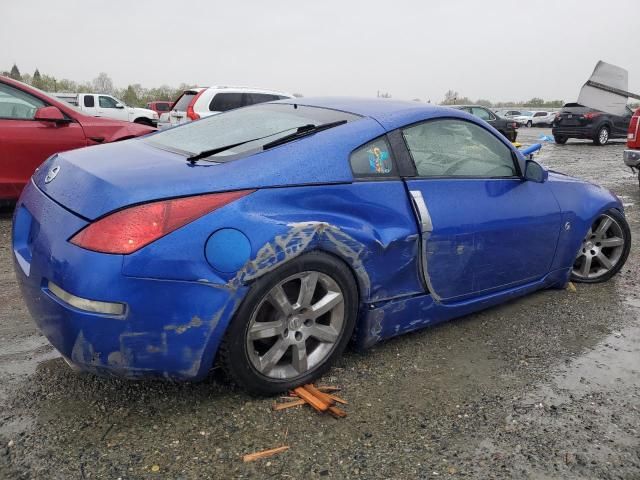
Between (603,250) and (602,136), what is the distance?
57.2 ft

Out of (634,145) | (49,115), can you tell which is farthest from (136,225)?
(634,145)

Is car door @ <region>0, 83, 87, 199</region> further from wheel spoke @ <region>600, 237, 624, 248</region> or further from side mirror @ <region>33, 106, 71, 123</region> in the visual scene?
wheel spoke @ <region>600, 237, 624, 248</region>

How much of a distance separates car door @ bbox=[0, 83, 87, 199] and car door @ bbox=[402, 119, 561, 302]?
4.28 m

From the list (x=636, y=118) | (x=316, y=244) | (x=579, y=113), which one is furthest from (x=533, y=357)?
(x=579, y=113)

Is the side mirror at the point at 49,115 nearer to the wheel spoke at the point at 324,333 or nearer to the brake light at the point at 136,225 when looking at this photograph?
the brake light at the point at 136,225

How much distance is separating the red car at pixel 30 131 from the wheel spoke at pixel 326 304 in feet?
12.1

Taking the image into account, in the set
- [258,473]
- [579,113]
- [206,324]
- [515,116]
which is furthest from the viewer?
[515,116]

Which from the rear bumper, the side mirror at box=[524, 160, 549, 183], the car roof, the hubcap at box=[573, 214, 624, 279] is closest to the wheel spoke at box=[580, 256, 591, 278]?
the hubcap at box=[573, 214, 624, 279]

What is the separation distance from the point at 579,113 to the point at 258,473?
2022 cm

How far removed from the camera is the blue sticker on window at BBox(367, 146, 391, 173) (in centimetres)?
275

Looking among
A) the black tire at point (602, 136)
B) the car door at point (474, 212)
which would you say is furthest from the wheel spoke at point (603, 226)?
the black tire at point (602, 136)

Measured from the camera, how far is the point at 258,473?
203 cm

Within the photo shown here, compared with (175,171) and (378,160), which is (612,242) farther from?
(175,171)

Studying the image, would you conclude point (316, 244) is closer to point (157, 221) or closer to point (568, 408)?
point (157, 221)
